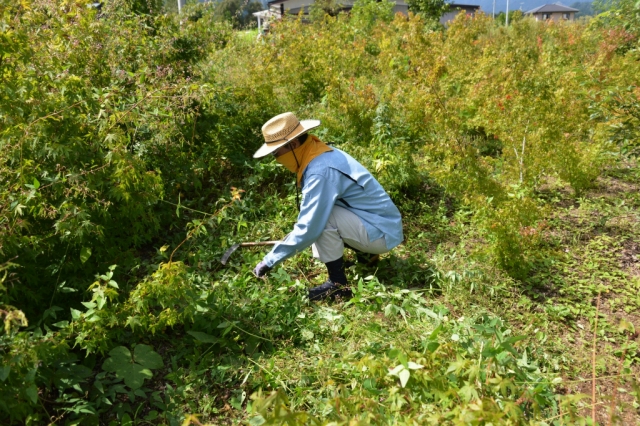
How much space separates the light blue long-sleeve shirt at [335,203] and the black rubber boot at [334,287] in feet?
0.91

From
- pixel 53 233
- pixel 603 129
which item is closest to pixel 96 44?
pixel 53 233

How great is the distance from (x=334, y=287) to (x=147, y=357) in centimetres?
115

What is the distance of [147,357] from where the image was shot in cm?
217

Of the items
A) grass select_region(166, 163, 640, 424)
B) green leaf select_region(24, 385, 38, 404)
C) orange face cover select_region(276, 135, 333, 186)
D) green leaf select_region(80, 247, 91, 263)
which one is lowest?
grass select_region(166, 163, 640, 424)

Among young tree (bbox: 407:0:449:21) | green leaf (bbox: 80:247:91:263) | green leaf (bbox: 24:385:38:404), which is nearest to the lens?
green leaf (bbox: 24:385:38:404)

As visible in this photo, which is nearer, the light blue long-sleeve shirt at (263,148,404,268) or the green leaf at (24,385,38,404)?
the green leaf at (24,385,38,404)

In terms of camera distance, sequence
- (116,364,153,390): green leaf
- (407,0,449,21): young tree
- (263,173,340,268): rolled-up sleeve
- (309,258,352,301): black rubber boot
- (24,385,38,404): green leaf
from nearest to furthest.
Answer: (24,385,38,404): green leaf → (116,364,153,390): green leaf → (263,173,340,268): rolled-up sleeve → (309,258,352,301): black rubber boot → (407,0,449,21): young tree

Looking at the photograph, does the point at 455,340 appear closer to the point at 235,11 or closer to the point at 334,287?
the point at 334,287

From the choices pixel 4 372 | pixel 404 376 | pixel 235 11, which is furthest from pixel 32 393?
pixel 235 11

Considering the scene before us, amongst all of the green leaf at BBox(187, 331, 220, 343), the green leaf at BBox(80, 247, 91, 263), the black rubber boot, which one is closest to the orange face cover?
the black rubber boot

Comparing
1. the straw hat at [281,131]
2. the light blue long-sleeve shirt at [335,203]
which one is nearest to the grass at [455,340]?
the light blue long-sleeve shirt at [335,203]

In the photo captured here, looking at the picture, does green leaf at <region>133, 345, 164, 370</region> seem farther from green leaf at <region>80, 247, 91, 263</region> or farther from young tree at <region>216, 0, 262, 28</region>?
young tree at <region>216, 0, 262, 28</region>

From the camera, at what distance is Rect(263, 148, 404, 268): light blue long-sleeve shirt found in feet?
8.43

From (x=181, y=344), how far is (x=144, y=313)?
35 cm
